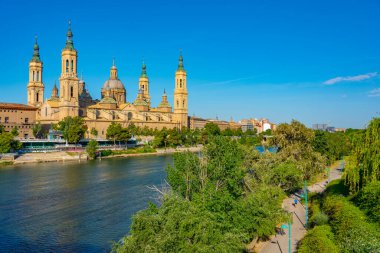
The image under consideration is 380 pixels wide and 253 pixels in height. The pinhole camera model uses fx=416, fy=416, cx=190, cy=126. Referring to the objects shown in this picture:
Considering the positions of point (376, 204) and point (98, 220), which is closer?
point (376, 204)

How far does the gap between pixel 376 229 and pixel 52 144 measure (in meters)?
46.0

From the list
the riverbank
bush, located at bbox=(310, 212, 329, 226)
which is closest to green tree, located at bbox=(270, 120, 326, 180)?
bush, located at bbox=(310, 212, 329, 226)

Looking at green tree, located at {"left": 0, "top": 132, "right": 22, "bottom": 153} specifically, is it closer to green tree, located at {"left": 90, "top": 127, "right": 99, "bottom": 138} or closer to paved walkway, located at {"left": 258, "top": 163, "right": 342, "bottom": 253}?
green tree, located at {"left": 90, "top": 127, "right": 99, "bottom": 138}

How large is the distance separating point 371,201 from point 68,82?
5369cm

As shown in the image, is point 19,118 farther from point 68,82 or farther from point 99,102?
point 99,102

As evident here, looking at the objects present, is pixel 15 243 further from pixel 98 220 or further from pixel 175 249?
pixel 175 249

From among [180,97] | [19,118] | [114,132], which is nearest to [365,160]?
[114,132]

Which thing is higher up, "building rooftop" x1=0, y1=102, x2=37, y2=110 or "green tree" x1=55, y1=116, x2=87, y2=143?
"building rooftop" x1=0, y1=102, x2=37, y2=110

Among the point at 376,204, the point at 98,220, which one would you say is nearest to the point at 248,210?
the point at 376,204

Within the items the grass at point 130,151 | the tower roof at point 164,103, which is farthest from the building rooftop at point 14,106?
the tower roof at point 164,103

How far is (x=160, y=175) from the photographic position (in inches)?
1350

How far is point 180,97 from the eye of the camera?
285ft

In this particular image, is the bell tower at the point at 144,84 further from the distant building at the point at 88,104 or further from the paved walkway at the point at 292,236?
the paved walkway at the point at 292,236

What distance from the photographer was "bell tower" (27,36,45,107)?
7025 centimetres
